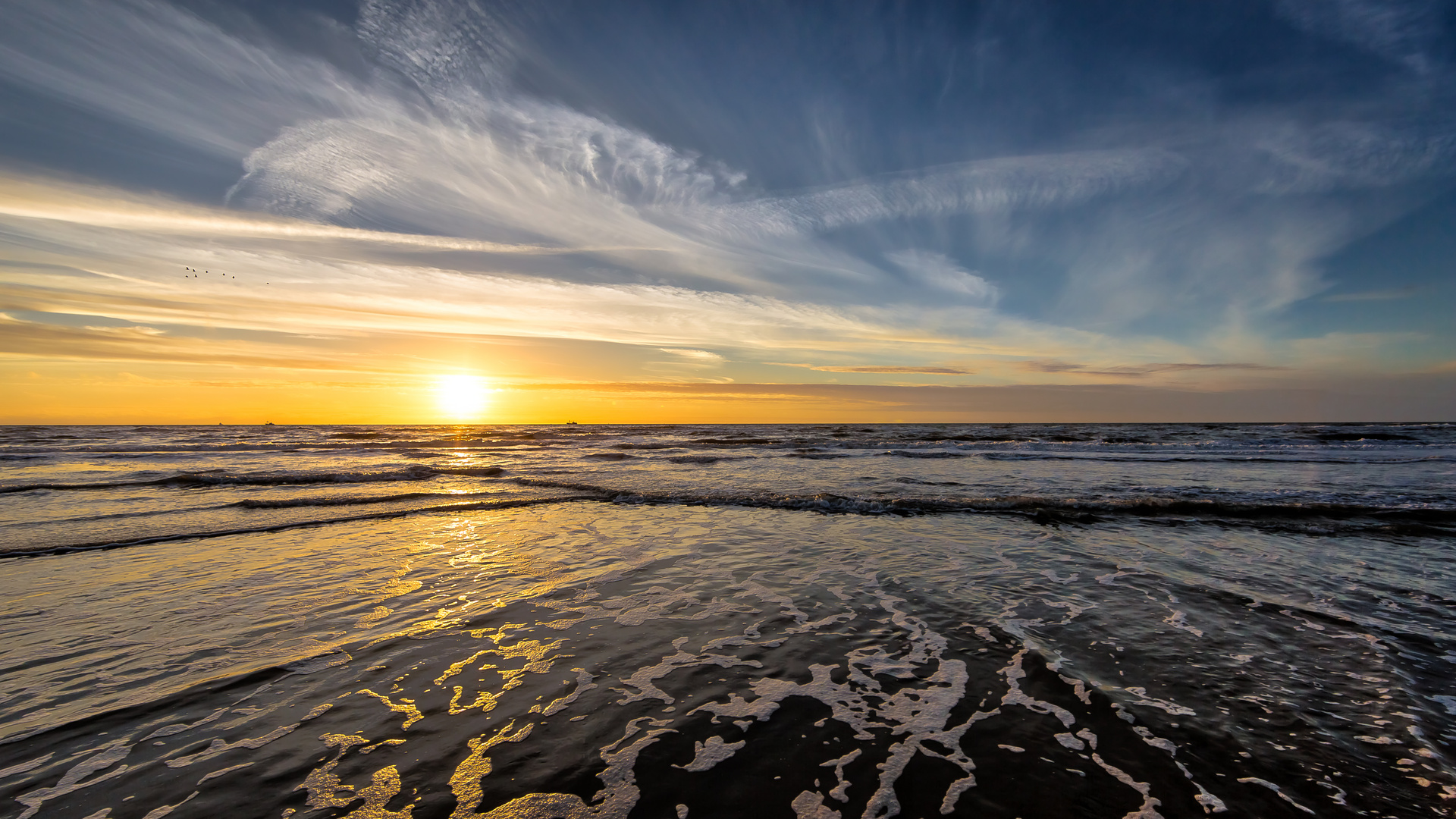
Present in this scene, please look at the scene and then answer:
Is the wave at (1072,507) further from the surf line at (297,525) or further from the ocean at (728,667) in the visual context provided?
the surf line at (297,525)

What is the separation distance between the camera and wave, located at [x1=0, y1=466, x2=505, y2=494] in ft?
69.7

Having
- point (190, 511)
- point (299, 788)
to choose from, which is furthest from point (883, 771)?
point (190, 511)

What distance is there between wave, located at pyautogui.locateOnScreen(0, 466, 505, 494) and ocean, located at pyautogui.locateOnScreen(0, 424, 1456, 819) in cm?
924

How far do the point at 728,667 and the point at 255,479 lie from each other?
2686 centimetres

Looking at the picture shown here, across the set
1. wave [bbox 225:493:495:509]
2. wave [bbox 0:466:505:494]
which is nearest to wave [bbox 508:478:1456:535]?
wave [bbox 225:493:495:509]

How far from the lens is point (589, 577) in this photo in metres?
9.33

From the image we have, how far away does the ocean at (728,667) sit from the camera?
4008mm

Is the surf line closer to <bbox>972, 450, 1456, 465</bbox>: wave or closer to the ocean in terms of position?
the ocean

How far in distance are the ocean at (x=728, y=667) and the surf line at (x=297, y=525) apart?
6.4 inches

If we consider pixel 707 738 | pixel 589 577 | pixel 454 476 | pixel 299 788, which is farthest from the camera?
pixel 454 476

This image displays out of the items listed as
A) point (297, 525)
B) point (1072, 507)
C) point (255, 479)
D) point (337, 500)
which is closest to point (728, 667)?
point (297, 525)

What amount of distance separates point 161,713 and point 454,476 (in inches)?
859

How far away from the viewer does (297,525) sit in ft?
46.3

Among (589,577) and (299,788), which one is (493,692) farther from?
(589,577)
